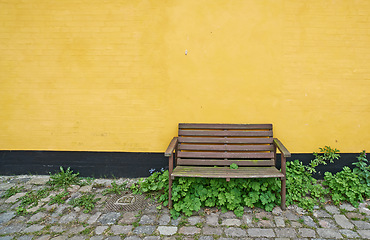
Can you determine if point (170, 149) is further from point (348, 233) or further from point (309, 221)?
point (348, 233)

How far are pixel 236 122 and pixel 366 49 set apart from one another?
2343mm

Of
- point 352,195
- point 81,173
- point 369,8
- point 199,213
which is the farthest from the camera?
point 81,173

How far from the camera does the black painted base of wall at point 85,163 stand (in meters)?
3.94

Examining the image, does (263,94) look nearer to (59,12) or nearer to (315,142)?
(315,142)

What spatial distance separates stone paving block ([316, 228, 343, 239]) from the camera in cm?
253

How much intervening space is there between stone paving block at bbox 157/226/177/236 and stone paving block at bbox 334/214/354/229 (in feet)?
6.66

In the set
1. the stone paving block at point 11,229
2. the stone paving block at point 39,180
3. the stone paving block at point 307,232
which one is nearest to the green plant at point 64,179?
the stone paving block at point 39,180

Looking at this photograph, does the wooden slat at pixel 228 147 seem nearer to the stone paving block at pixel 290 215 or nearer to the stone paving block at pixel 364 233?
the stone paving block at pixel 290 215

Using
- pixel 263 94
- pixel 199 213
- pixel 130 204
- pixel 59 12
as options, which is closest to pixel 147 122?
pixel 130 204

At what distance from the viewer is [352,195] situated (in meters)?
3.22

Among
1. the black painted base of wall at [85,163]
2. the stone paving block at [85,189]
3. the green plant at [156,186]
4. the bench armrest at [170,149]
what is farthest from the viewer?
the black painted base of wall at [85,163]

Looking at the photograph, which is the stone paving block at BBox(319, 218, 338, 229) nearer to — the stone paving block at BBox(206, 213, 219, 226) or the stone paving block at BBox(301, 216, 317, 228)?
the stone paving block at BBox(301, 216, 317, 228)

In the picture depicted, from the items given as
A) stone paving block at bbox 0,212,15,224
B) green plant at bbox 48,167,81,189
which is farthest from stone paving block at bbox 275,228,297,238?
stone paving block at bbox 0,212,15,224

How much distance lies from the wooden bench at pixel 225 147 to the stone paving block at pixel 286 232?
2.54 ft
